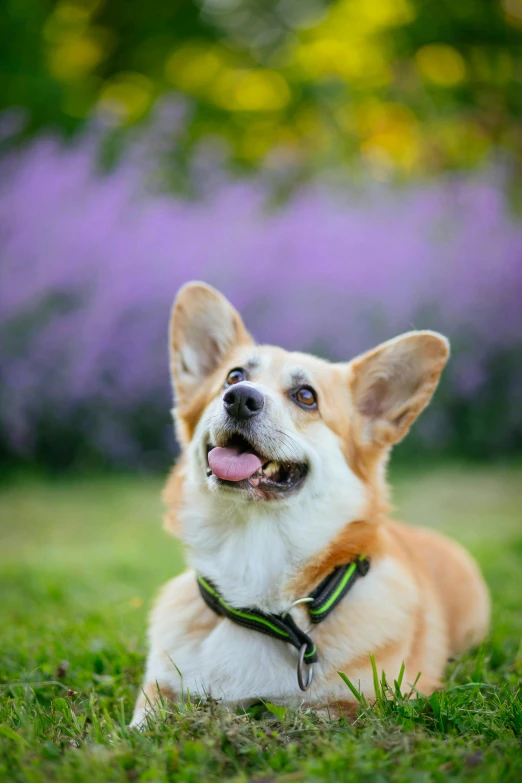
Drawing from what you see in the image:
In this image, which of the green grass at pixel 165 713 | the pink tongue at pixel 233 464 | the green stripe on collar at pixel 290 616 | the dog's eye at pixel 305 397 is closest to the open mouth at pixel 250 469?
the pink tongue at pixel 233 464

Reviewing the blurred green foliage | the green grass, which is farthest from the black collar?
the blurred green foliage

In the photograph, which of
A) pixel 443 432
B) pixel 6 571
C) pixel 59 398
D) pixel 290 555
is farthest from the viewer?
pixel 443 432

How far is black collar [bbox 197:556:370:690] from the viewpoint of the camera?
2.45 m

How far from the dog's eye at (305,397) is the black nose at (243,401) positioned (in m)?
0.27

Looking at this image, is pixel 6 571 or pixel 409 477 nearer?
pixel 6 571

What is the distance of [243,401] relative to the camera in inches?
102

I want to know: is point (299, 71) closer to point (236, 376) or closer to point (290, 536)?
point (236, 376)

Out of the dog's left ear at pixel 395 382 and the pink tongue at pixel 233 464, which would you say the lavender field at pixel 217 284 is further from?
the pink tongue at pixel 233 464

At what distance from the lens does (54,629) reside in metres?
3.53

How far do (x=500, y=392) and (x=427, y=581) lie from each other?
5.98 meters

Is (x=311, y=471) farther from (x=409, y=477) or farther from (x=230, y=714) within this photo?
(x=409, y=477)

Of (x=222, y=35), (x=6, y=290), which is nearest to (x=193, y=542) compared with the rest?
(x=6, y=290)

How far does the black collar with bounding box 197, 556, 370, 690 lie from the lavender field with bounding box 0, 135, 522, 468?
550 cm

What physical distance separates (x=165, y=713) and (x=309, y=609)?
62 centimetres
